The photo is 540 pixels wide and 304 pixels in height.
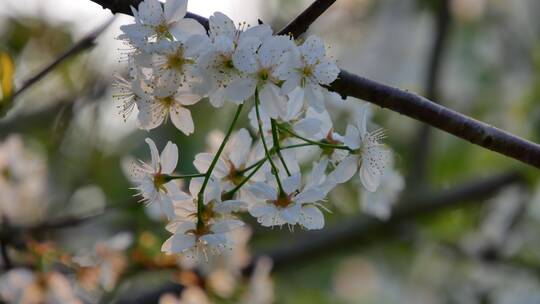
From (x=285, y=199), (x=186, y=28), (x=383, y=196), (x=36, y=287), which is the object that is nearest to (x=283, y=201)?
(x=285, y=199)

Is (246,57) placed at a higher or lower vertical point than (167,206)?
higher

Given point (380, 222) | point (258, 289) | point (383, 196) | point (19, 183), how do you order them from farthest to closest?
point (380, 222), point (19, 183), point (258, 289), point (383, 196)

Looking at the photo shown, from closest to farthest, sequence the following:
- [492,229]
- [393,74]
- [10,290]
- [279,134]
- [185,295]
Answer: [279,134] → [10,290] → [185,295] → [492,229] → [393,74]

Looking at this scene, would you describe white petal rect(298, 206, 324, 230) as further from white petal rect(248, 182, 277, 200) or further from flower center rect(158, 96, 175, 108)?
flower center rect(158, 96, 175, 108)

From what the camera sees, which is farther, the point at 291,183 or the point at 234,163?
the point at 234,163

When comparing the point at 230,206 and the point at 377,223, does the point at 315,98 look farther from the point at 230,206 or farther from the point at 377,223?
the point at 377,223

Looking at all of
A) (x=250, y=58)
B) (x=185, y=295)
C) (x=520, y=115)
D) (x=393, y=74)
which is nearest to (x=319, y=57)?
(x=250, y=58)

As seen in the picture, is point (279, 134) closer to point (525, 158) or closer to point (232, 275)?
point (525, 158)
